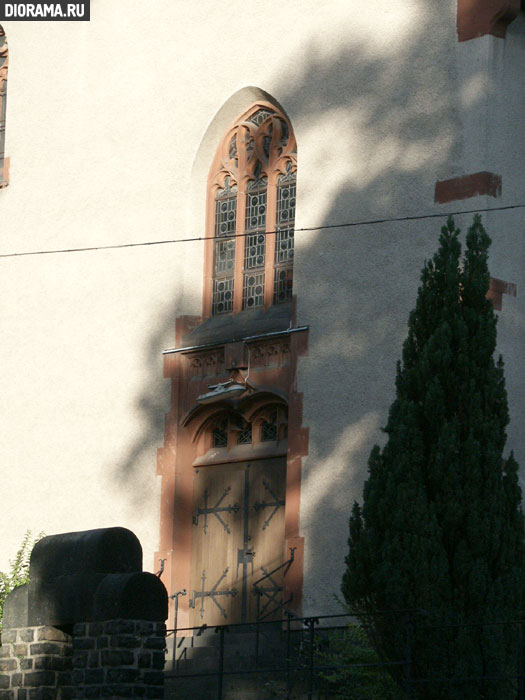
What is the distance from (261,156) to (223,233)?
1.13m

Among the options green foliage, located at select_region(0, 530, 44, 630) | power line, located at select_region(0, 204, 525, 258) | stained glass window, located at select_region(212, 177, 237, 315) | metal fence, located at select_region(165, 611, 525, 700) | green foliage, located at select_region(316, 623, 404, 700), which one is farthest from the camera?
stained glass window, located at select_region(212, 177, 237, 315)

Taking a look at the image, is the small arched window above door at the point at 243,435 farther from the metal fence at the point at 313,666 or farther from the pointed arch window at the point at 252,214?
the metal fence at the point at 313,666

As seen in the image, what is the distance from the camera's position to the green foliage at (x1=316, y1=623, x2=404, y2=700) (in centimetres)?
1429

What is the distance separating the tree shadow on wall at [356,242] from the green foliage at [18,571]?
4.14 meters

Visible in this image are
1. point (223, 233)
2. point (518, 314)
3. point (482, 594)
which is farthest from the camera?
point (223, 233)

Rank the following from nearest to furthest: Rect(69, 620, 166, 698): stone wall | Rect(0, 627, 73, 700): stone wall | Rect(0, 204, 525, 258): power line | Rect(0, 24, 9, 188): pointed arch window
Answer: Rect(69, 620, 166, 698): stone wall, Rect(0, 627, 73, 700): stone wall, Rect(0, 204, 525, 258): power line, Rect(0, 24, 9, 188): pointed arch window

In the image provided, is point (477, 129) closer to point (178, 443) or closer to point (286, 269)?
point (286, 269)

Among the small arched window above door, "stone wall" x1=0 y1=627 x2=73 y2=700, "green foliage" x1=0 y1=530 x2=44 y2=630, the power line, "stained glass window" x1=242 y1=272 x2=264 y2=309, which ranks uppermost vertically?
the power line

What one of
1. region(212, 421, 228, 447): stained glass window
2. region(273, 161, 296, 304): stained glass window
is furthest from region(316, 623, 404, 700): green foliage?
region(273, 161, 296, 304): stained glass window

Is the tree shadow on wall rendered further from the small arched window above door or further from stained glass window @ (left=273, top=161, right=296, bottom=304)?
the small arched window above door

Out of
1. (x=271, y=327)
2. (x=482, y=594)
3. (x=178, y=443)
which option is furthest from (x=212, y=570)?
(x=482, y=594)

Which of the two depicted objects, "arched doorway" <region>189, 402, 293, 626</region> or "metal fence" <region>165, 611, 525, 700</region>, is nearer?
"metal fence" <region>165, 611, 525, 700</region>

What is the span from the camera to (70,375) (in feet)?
68.2

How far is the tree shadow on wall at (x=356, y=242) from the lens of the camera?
17.7 metres
